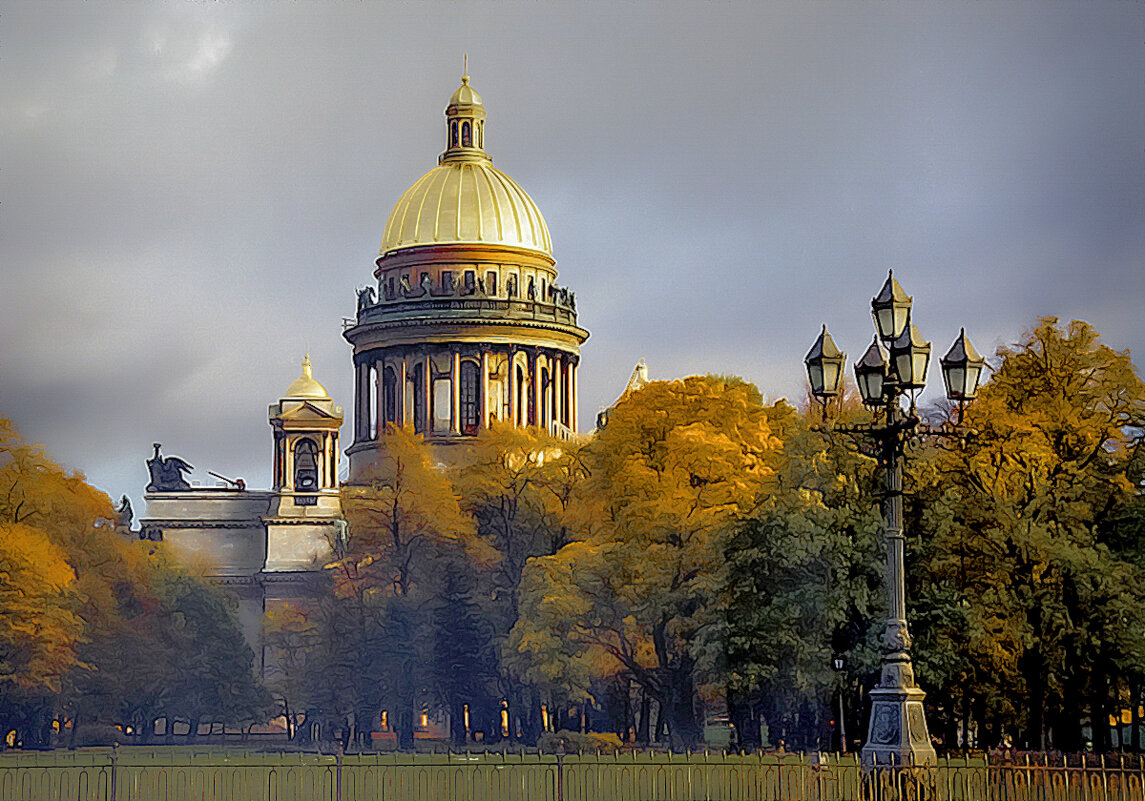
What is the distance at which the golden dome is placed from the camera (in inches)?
4218

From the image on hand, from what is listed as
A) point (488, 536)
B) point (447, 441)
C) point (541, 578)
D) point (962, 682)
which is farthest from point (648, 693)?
point (447, 441)

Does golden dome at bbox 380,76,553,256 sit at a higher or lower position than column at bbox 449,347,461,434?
higher

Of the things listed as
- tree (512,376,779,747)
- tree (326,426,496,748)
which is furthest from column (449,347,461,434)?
tree (512,376,779,747)

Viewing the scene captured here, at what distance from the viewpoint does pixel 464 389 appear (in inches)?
4193

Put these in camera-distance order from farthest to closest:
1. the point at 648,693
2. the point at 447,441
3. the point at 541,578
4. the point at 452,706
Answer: the point at 447,441
the point at 452,706
the point at 541,578
the point at 648,693

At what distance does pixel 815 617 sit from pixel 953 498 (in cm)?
382

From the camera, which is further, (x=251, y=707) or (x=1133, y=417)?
(x=251, y=707)

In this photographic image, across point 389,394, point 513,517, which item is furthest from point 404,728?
point 389,394

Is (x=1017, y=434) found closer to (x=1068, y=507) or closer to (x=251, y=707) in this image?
(x=1068, y=507)

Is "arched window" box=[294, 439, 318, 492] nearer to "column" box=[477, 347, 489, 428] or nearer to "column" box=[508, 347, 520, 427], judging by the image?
"column" box=[477, 347, 489, 428]

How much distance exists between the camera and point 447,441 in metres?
105

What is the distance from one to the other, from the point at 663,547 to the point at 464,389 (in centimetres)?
5155

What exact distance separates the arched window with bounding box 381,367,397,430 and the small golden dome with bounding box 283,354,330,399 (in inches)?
115

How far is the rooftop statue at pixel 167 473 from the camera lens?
345ft
